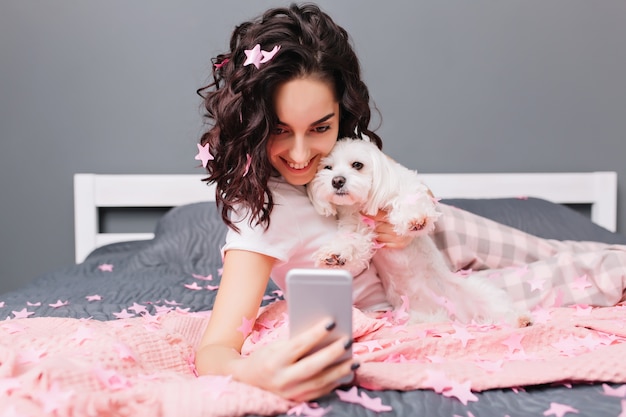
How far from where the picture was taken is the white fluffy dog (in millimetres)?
1277

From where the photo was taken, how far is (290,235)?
1.32 m

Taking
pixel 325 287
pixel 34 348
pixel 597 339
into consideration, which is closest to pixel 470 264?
pixel 597 339

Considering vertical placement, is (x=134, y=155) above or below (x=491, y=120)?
below

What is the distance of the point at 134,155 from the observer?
113 inches

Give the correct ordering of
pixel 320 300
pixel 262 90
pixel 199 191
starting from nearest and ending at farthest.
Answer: pixel 320 300 → pixel 262 90 → pixel 199 191

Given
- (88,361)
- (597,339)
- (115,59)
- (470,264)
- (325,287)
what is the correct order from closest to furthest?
(325,287)
(88,361)
(597,339)
(470,264)
(115,59)

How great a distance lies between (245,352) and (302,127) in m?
0.48

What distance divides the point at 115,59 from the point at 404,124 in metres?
1.46

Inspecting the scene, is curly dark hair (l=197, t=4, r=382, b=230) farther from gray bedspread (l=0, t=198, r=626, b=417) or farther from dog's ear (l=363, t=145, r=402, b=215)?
gray bedspread (l=0, t=198, r=626, b=417)

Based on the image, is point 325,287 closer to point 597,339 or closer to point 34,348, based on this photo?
point 34,348

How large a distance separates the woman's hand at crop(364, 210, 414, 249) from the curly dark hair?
23 centimetres

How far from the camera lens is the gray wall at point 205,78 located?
283 cm

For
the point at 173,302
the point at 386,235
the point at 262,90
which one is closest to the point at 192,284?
the point at 173,302

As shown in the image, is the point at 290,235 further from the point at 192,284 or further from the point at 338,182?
the point at 192,284
